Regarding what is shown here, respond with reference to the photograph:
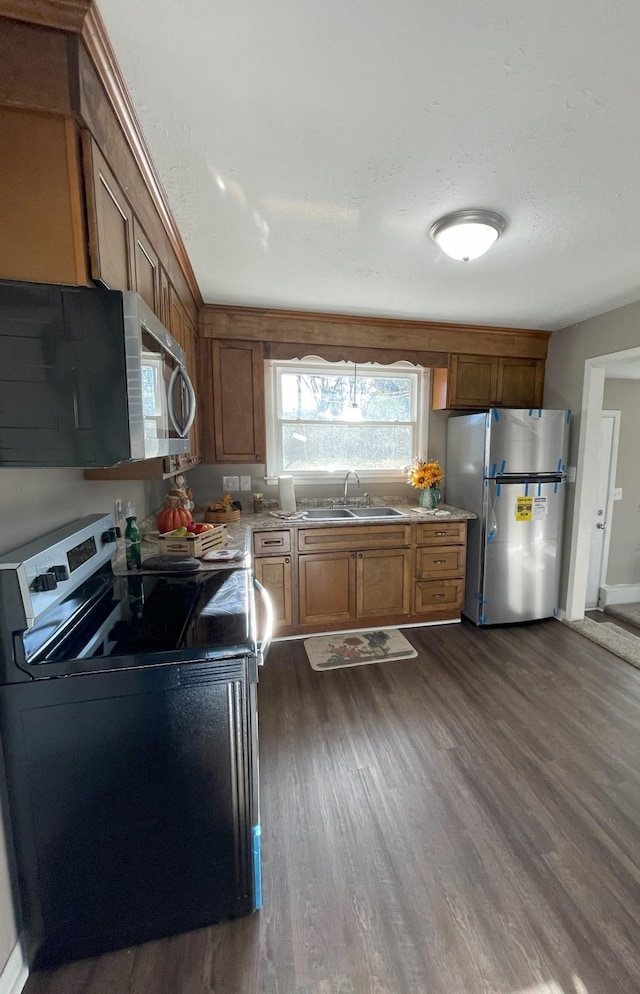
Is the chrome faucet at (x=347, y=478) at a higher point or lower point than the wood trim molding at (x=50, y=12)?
lower

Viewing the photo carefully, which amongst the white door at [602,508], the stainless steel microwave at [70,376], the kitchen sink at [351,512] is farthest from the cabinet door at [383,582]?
the stainless steel microwave at [70,376]

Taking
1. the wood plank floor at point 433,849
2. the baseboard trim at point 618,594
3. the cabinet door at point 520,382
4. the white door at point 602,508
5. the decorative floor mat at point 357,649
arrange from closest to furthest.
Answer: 1. the wood plank floor at point 433,849
2. the decorative floor mat at point 357,649
3. the cabinet door at point 520,382
4. the white door at point 602,508
5. the baseboard trim at point 618,594

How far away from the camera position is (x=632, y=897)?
1.30m

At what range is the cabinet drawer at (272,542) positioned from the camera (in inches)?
110

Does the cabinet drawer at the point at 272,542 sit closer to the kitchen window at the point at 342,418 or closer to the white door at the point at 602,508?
the kitchen window at the point at 342,418

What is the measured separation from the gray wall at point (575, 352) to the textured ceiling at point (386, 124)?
2.49 feet

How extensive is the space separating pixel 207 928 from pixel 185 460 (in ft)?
6.41

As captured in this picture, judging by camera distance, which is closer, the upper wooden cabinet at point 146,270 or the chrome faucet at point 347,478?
the upper wooden cabinet at point 146,270

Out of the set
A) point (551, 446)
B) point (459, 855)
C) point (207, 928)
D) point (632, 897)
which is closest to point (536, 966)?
point (459, 855)

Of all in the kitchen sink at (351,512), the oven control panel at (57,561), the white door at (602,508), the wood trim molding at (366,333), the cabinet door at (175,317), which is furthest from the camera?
the white door at (602,508)

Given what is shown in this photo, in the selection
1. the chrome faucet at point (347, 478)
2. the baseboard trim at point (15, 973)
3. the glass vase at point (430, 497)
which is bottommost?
the baseboard trim at point (15, 973)

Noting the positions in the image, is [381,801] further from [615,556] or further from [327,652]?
[615,556]

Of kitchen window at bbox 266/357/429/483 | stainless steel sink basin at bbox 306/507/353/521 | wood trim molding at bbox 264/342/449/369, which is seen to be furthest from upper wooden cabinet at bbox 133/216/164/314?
stainless steel sink basin at bbox 306/507/353/521

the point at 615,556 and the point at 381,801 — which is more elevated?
the point at 615,556
